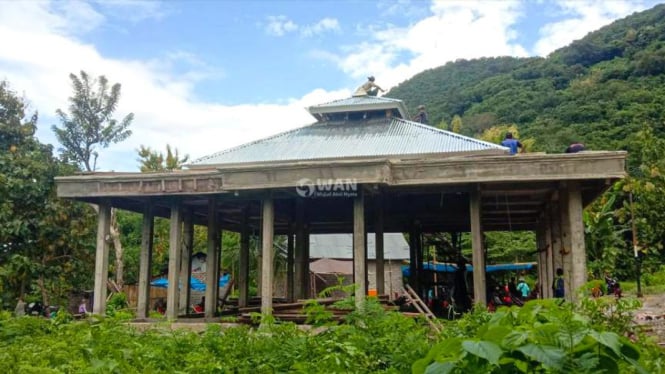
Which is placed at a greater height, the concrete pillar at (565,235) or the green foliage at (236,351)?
the concrete pillar at (565,235)

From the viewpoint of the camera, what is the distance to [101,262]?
1700cm

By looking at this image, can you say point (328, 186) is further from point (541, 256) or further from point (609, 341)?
point (609, 341)

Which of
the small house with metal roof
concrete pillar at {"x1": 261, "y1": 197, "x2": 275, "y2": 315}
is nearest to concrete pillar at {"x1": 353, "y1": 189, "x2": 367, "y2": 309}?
the small house with metal roof

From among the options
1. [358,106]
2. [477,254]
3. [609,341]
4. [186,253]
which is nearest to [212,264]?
[186,253]

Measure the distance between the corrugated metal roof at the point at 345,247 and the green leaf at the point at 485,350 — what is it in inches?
1265

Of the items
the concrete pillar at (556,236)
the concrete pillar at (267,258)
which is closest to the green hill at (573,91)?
the concrete pillar at (556,236)

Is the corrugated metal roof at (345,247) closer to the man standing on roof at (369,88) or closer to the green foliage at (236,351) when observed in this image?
the man standing on roof at (369,88)

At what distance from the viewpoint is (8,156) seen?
2267 centimetres

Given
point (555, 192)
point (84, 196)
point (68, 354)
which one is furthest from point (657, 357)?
point (84, 196)

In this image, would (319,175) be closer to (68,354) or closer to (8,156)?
(68,354)

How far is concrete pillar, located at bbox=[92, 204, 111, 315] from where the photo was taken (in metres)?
16.7

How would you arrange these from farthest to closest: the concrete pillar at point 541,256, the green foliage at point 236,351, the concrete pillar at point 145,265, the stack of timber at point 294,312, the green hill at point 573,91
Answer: the green hill at point 573,91 → the concrete pillar at point 541,256 → the concrete pillar at point 145,265 → the stack of timber at point 294,312 → the green foliage at point 236,351

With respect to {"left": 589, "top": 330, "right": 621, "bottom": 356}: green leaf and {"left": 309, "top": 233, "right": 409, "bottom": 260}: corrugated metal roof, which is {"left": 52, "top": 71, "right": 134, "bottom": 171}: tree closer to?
{"left": 309, "top": 233, "right": 409, "bottom": 260}: corrugated metal roof

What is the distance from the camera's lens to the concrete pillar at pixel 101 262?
16.7m
